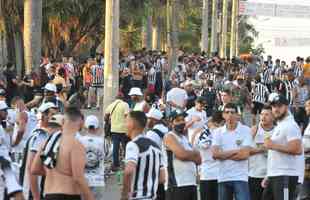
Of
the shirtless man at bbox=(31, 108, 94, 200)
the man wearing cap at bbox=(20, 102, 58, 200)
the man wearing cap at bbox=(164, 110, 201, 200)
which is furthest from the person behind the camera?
the man wearing cap at bbox=(164, 110, 201, 200)

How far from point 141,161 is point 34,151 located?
4.51 ft

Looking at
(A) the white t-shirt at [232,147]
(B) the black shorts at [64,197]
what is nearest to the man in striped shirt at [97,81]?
(A) the white t-shirt at [232,147]

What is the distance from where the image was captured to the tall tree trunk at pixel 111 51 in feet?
64.4

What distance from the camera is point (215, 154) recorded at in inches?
428

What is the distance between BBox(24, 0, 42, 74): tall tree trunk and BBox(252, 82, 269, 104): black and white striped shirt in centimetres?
610

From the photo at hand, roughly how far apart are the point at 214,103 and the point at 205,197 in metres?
9.44

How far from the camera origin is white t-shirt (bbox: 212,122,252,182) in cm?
1087

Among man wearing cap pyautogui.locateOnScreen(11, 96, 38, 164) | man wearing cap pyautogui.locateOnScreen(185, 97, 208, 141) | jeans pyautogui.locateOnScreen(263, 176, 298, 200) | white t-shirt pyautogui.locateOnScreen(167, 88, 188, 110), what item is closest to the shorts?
jeans pyautogui.locateOnScreen(263, 176, 298, 200)

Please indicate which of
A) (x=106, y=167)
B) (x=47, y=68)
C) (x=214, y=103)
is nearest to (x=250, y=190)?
(x=106, y=167)

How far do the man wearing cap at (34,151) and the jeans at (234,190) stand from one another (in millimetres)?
2299

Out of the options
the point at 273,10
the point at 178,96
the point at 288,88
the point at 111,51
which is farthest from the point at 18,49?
the point at 273,10

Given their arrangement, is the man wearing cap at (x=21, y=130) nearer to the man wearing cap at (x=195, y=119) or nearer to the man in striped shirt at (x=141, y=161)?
the man wearing cap at (x=195, y=119)

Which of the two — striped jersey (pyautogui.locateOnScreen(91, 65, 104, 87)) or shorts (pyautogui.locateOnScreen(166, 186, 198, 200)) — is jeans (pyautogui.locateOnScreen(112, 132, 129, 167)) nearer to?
shorts (pyautogui.locateOnScreen(166, 186, 198, 200))

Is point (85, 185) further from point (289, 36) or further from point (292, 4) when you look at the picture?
point (289, 36)
